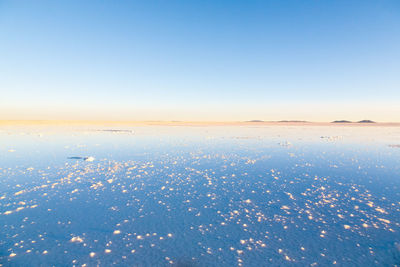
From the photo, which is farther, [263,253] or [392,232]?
[392,232]

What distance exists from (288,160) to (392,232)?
960 cm

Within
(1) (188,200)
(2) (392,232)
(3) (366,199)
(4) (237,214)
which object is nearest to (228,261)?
(4) (237,214)

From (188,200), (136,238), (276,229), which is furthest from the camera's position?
(188,200)

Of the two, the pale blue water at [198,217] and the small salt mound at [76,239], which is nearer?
the pale blue water at [198,217]

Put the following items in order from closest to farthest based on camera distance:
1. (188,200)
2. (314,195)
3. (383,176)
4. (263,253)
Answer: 1. (263,253)
2. (188,200)
3. (314,195)
4. (383,176)

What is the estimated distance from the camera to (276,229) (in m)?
5.97

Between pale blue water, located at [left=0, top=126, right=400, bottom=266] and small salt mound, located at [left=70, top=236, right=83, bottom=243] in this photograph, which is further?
small salt mound, located at [left=70, top=236, right=83, bottom=243]

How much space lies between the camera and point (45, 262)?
461cm

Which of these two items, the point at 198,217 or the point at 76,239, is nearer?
the point at 76,239

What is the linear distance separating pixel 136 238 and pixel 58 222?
2552 millimetres

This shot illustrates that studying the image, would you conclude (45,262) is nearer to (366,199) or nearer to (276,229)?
(276,229)

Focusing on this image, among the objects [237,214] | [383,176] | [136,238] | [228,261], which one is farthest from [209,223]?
[383,176]

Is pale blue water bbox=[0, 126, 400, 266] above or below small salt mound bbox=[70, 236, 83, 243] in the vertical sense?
above

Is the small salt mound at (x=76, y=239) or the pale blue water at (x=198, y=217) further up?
the pale blue water at (x=198, y=217)
